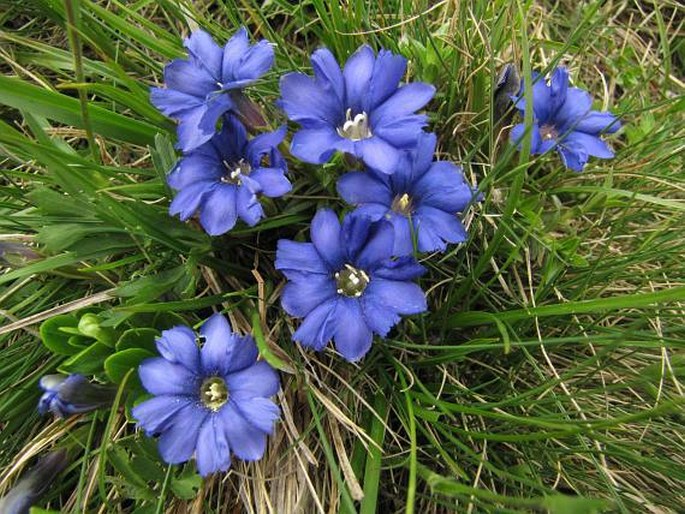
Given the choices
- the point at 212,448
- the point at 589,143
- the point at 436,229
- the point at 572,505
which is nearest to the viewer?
the point at 572,505

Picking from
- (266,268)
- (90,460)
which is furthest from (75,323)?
(266,268)

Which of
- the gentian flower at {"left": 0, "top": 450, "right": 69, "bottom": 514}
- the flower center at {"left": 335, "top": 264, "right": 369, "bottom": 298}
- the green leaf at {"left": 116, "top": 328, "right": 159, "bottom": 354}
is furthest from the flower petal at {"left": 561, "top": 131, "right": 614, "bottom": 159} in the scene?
the gentian flower at {"left": 0, "top": 450, "right": 69, "bottom": 514}

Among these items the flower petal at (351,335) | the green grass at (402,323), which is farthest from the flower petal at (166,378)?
the flower petal at (351,335)

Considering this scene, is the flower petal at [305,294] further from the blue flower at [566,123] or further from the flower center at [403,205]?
the blue flower at [566,123]

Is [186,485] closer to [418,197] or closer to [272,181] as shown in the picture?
[272,181]

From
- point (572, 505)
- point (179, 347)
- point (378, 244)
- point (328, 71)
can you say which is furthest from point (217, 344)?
point (572, 505)
